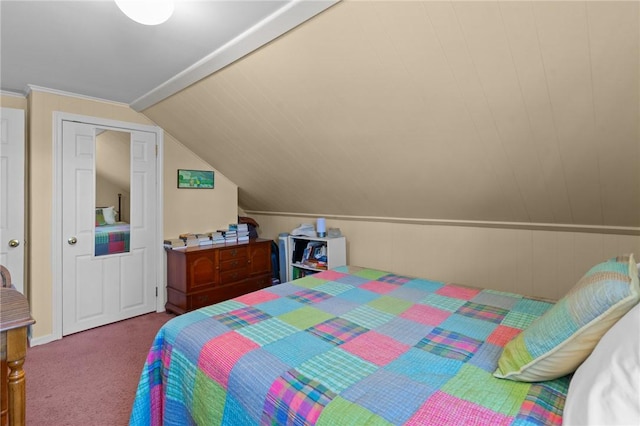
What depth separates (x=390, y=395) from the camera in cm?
103

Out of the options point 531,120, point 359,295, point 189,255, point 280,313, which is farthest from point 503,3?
point 189,255

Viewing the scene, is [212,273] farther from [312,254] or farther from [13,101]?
[13,101]

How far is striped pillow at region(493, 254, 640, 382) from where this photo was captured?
96 centimetres

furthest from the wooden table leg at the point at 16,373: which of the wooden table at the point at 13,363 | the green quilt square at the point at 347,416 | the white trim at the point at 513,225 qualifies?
the white trim at the point at 513,225

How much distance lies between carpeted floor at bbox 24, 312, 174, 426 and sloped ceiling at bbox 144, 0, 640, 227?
2.11 m

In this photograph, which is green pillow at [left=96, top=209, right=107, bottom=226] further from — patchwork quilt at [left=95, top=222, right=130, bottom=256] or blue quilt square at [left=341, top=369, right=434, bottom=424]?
blue quilt square at [left=341, top=369, right=434, bottom=424]

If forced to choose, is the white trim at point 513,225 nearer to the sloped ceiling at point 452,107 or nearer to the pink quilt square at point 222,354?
the sloped ceiling at point 452,107

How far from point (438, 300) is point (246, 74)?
6.72 feet

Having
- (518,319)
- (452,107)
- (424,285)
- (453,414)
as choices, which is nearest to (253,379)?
(453,414)

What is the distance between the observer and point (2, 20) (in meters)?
1.85

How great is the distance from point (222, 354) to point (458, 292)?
1.54 m

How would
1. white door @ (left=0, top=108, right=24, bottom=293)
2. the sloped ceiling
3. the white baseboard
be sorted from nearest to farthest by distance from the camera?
1. the sloped ceiling
2. white door @ (left=0, top=108, right=24, bottom=293)
3. the white baseboard

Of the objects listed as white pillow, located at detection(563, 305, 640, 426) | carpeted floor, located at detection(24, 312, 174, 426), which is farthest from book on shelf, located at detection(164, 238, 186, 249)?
white pillow, located at detection(563, 305, 640, 426)

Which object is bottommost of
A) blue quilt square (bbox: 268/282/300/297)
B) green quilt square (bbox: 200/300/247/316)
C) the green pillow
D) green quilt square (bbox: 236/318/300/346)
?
green quilt square (bbox: 236/318/300/346)
